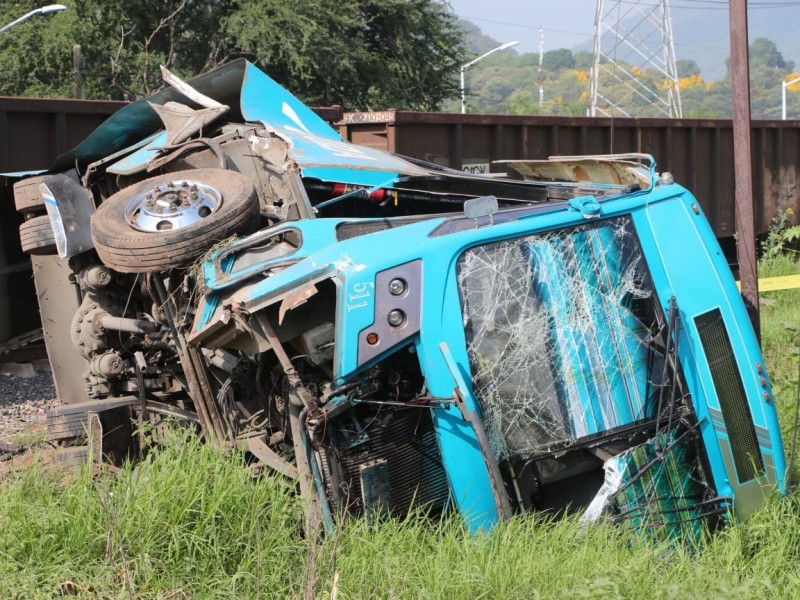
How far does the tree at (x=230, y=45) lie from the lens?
883 inches

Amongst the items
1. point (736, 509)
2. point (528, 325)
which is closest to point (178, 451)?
point (528, 325)

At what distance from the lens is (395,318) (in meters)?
3.67

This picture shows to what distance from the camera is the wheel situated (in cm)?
427

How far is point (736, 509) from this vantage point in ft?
13.5

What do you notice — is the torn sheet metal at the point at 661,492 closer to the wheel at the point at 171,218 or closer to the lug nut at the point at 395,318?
the lug nut at the point at 395,318

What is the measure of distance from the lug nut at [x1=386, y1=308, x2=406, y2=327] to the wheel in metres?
Result: 0.99

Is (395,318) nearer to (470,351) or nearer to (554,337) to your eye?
(470,351)

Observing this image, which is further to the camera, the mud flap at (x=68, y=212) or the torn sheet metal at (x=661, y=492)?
the mud flap at (x=68, y=212)

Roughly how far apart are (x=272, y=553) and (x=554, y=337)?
4.25 ft

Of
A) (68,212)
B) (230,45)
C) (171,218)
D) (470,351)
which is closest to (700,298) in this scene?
(470,351)

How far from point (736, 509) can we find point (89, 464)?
2593mm

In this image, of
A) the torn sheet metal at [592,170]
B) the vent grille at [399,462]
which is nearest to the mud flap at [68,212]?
the vent grille at [399,462]

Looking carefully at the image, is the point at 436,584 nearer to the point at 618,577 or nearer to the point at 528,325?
the point at 618,577

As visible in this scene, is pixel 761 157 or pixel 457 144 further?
pixel 761 157
